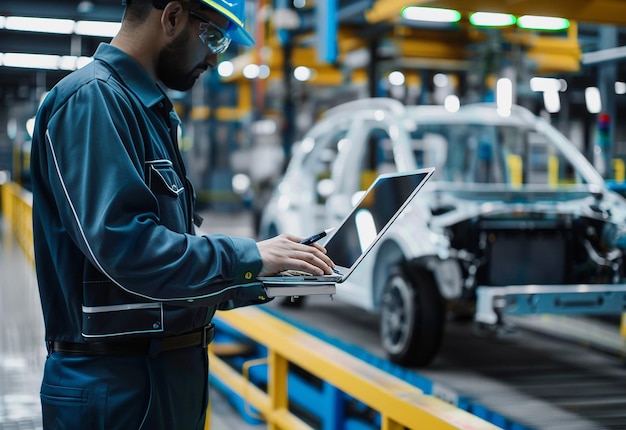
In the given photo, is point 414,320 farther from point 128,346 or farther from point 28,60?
point 28,60

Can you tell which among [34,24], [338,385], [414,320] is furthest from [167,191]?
[34,24]

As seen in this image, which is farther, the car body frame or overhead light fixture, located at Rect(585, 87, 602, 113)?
overhead light fixture, located at Rect(585, 87, 602, 113)

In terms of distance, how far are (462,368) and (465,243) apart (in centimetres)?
90

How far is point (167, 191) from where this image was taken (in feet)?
5.88

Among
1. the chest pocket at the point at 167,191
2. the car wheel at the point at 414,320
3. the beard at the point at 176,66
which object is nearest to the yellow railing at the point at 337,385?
the chest pocket at the point at 167,191

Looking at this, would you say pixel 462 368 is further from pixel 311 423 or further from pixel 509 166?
pixel 509 166

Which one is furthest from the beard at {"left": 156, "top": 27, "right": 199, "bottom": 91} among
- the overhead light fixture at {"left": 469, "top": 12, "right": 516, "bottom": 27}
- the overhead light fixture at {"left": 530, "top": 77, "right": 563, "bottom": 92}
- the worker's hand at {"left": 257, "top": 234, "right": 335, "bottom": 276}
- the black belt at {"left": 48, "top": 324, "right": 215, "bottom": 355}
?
the overhead light fixture at {"left": 530, "top": 77, "right": 563, "bottom": 92}

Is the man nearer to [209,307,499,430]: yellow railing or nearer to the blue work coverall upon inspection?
the blue work coverall

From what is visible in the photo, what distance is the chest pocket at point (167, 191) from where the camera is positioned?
1764mm

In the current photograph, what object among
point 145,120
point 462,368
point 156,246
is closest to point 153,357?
point 156,246

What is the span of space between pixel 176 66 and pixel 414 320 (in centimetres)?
392

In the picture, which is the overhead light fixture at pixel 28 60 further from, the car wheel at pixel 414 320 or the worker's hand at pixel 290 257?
the worker's hand at pixel 290 257

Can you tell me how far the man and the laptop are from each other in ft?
0.11

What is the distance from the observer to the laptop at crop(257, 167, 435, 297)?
67.9 inches
